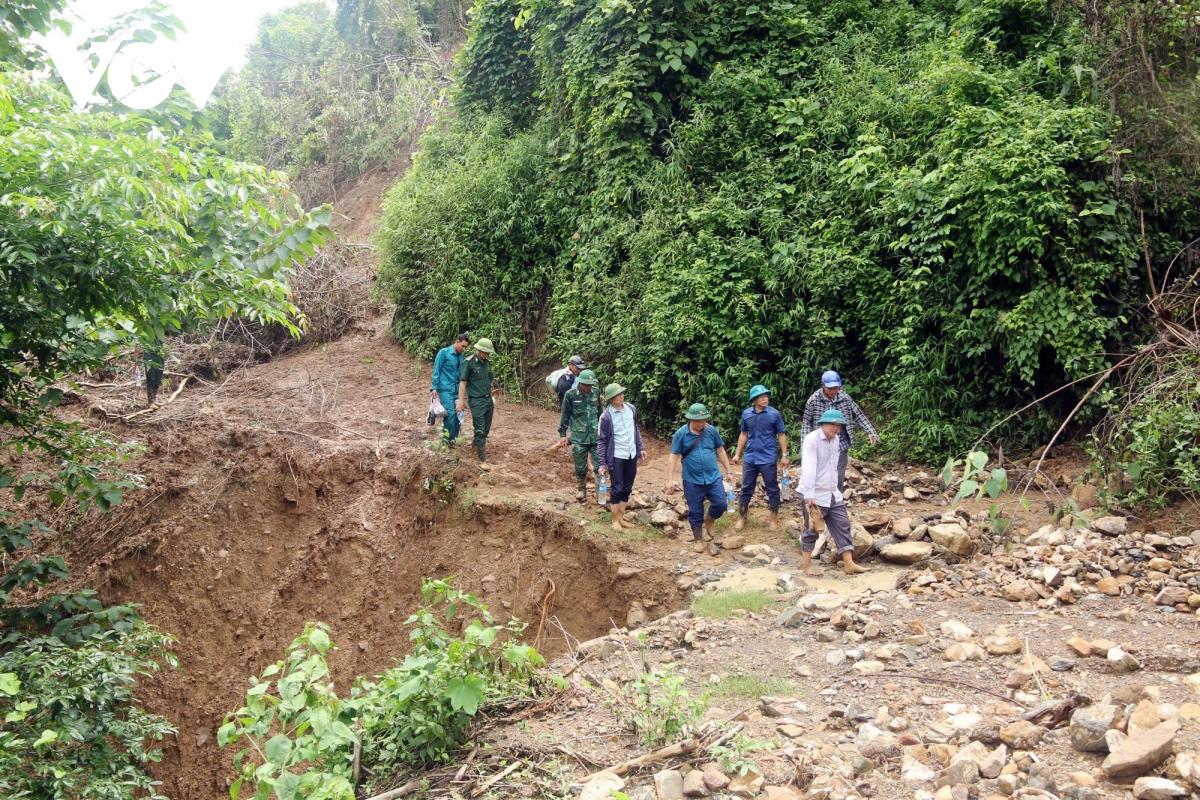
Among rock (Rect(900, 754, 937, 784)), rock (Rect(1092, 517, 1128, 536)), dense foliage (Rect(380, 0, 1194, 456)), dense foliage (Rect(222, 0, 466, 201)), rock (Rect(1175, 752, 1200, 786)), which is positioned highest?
dense foliage (Rect(222, 0, 466, 201))

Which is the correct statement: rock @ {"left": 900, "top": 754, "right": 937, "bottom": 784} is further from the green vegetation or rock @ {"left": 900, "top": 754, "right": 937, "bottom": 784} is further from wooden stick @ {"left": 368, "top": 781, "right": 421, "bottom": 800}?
wooden stick @ {"left": 368, "top": 781, "right": 421, "bottom": 800}

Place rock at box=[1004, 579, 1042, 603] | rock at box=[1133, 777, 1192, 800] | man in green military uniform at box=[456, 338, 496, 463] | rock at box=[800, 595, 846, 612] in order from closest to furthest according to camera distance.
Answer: rock at box=[1133, 777, 1192, 800] → rock at box=[1004, 579, 1042, 603] → rock at box=[800, 595, 846, 612] → man in green military uniform at box=[456, 338, 496, 463]

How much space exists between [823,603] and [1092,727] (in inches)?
116

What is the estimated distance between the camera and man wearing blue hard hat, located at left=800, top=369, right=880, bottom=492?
8.20 meters

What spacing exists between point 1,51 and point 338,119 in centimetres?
1668

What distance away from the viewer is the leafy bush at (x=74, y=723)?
204 inches

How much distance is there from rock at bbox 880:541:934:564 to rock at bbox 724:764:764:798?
4030mm

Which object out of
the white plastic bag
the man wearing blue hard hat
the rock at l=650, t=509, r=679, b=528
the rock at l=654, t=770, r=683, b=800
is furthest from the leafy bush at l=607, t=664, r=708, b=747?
the white plastic bag

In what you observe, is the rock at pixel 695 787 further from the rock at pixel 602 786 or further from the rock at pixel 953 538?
the rock at pixel 953 538

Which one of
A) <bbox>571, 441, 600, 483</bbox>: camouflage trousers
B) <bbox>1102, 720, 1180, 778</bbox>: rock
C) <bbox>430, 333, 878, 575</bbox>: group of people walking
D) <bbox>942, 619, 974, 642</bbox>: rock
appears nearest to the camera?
<bbox>1102, 720, 1180, 778</bbox>: rock

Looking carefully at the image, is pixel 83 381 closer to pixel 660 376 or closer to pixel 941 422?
pixel 660 376

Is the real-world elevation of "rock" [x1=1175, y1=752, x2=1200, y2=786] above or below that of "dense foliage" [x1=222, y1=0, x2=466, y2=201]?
below

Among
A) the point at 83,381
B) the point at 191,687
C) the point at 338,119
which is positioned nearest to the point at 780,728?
the point at 191,687

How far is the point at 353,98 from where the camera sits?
813 inches
